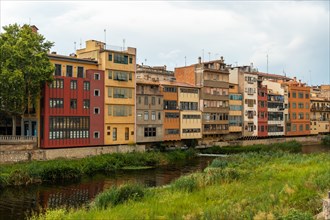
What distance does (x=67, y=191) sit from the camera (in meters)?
33.2

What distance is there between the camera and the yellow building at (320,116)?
8981 cm

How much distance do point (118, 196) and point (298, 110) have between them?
231 ft

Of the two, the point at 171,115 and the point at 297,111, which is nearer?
the point at 171,115

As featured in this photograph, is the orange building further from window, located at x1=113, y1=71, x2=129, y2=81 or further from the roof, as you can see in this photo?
the roof

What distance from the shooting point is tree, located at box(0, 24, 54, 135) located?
39281 millimetres

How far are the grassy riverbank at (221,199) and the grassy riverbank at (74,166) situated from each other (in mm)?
16440

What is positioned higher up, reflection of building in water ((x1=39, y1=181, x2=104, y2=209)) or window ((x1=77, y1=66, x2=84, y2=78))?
window ((x1=77, y1=66, x2=84, y2=78))

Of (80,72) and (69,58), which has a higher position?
(69,58)

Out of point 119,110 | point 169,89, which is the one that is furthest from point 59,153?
point 169,89

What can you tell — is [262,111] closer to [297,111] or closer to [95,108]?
[297,111]

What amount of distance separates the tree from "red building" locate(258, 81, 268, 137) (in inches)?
1689

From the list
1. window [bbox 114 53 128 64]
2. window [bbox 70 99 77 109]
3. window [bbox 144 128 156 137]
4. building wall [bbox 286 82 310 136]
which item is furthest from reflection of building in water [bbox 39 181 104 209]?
building wall [bbox 286 82 310 136]

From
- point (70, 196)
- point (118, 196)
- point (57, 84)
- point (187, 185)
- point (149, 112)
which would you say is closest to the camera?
point (118, 196)

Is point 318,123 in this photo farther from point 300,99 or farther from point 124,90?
point 124,90
